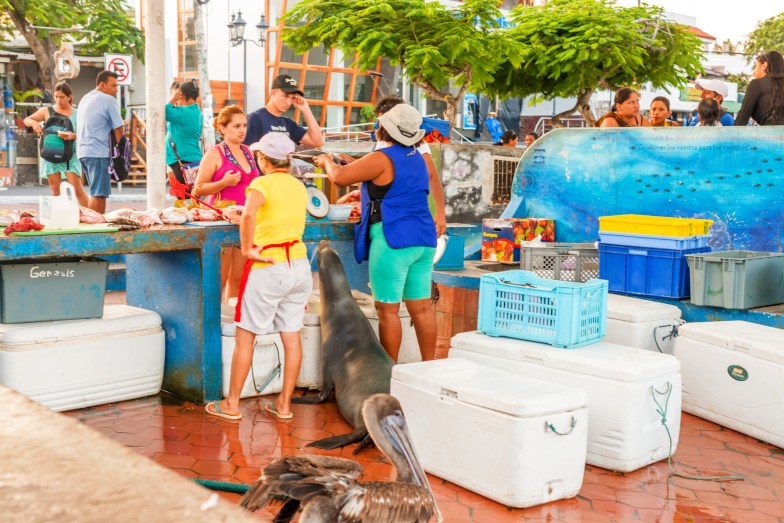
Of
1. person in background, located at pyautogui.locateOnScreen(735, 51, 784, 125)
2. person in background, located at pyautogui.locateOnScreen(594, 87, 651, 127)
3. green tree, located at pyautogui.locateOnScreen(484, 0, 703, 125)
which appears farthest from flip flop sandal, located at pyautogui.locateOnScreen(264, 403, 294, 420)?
green tree, located at pyautogui.locateOnScreen(484, 0, 703, 125)

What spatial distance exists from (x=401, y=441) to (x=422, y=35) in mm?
11637

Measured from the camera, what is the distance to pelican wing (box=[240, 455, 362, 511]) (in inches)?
127

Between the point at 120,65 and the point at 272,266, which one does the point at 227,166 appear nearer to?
the point at 272,266

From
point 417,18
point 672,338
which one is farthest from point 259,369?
point 417,18

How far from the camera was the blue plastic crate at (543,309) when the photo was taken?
5.31 m

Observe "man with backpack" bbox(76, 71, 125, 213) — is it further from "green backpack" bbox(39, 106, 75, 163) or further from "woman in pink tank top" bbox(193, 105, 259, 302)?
"woman in pink tank top" bbox(193, 105, 259, 302)

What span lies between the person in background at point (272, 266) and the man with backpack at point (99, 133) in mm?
5115

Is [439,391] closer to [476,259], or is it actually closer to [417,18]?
[476,259]

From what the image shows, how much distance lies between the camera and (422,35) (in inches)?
565

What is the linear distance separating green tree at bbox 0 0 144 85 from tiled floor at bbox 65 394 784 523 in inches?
840

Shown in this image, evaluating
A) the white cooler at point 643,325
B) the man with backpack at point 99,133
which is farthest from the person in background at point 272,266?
the man with backpack at point 99,133

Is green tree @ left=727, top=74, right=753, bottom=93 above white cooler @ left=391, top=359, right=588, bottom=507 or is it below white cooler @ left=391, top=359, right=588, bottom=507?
above

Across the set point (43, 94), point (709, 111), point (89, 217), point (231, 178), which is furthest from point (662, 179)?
point (43, 94)

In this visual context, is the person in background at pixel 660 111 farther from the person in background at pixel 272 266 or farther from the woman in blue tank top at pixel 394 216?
the person in background at pixel 272 266
